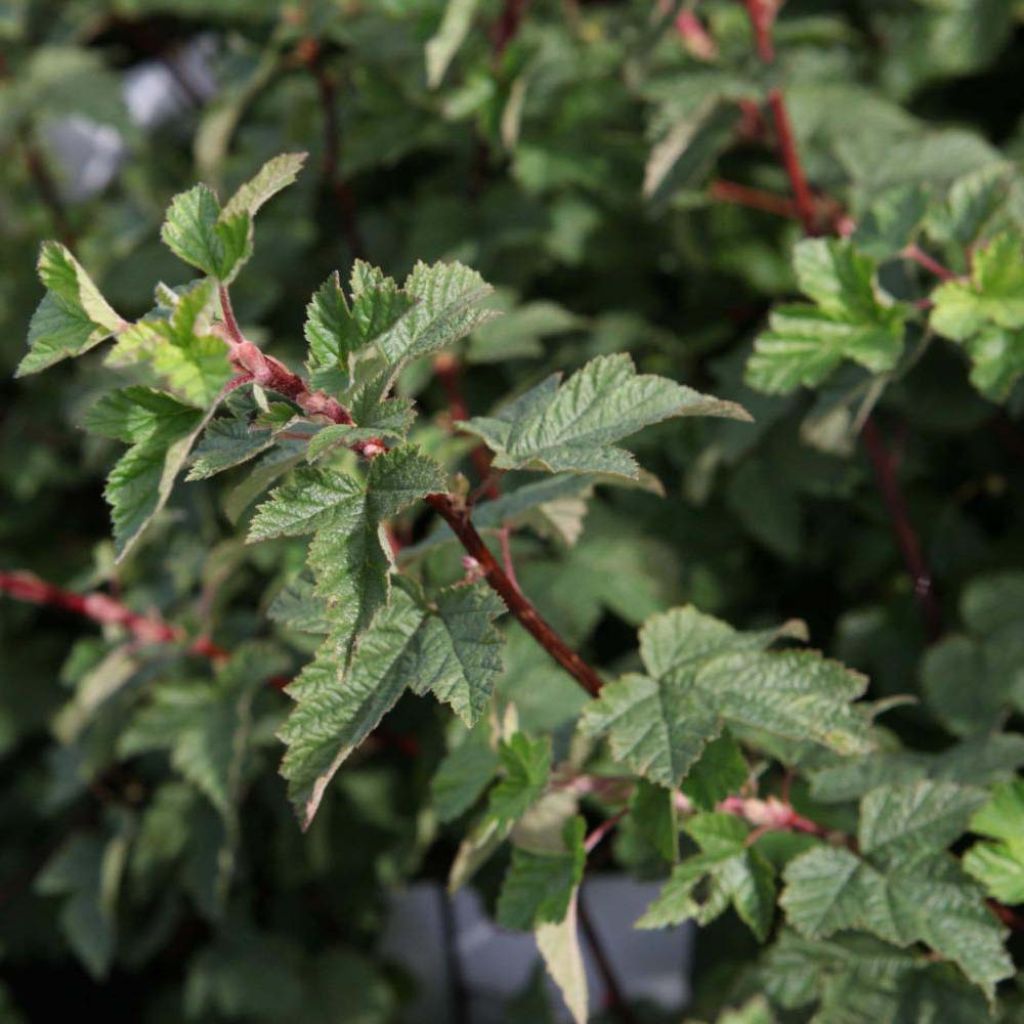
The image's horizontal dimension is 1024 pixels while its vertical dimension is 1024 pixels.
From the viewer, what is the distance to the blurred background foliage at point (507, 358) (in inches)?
62.6

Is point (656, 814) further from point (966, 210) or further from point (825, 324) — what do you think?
point (966, 210)

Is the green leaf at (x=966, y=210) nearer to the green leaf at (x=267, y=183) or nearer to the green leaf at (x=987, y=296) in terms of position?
the green leaf at (x=987, y=296)

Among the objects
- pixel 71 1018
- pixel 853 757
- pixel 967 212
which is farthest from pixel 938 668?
pixel 71 1018

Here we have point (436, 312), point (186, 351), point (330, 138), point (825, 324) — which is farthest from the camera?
point (330, 138)

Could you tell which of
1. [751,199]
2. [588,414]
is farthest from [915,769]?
[751,199]

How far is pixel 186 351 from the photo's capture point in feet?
2.45

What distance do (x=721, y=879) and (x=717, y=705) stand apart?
6.0 inches

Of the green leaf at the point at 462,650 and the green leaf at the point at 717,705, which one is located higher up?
the green leaf at the point at 462,650

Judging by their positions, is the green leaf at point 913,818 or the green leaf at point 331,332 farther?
the green leaf at point 913,818

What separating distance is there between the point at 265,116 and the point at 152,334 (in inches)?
58.6

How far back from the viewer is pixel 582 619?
5.21 feet

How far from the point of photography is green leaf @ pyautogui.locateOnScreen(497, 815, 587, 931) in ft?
3.25

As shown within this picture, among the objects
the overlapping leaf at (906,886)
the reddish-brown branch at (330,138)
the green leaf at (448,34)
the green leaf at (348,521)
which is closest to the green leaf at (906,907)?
the overlapping leaf at (906,886)

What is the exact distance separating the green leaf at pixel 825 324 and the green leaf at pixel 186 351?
0.61m
